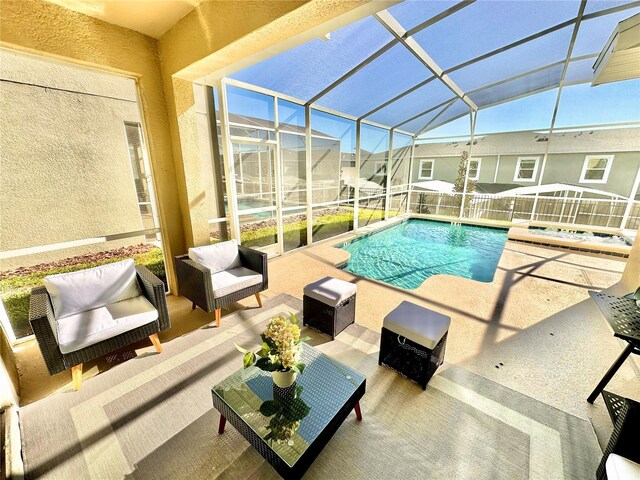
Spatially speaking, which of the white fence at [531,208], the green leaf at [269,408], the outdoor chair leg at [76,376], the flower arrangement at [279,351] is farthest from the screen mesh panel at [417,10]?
the white fence at [531,208]

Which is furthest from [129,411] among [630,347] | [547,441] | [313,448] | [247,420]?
[630,347]

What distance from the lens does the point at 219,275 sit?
3146mm

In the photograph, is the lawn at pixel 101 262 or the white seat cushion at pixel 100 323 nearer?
the white seat cushion at pixel 100 323

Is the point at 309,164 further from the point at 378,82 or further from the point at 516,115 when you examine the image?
the point at 516,115

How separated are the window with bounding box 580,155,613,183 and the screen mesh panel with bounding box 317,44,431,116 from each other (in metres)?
8.84

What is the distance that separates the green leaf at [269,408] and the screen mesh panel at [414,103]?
659cm

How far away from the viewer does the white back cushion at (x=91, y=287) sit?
220 cm

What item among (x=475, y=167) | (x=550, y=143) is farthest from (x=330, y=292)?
(x=475, y=167)

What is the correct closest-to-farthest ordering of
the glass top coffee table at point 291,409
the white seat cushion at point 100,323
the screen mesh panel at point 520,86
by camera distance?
the glass top coffee table at point 291,409 < the white seat cushion at point 100,323 < the screen mesh panel at point 520,86

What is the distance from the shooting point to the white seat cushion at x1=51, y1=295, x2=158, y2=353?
76.5 inches

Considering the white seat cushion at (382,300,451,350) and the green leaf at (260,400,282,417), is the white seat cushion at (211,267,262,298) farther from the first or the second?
the white seat cushion at (382,300,451,350)

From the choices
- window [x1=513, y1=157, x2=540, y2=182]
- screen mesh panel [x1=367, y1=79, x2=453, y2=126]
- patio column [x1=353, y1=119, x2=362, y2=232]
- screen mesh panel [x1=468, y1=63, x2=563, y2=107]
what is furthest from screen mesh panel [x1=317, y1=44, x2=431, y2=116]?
window [x1=513, y1=157, x2=540, y2=182]

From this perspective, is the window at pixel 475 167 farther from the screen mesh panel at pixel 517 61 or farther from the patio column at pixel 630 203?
the screen mesh panel at pixel 517 61

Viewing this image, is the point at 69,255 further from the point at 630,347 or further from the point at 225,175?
the point at 630,347
